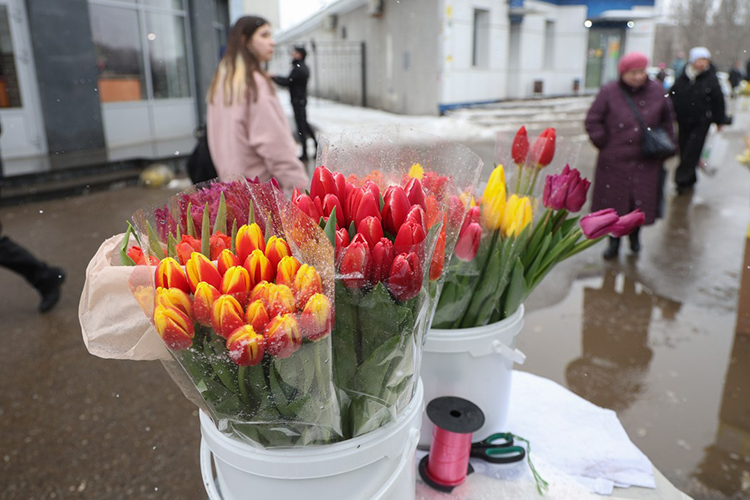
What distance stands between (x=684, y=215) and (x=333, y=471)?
242 inches

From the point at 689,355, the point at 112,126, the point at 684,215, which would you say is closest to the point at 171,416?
the point at 689,355

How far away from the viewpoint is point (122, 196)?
6.67m

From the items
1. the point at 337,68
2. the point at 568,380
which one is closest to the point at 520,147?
the point at 568,380

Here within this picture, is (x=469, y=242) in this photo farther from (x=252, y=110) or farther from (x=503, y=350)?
(x=252, y=110)

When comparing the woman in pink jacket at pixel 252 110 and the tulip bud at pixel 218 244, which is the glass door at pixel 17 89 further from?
the tulip bud at pixel 218 244

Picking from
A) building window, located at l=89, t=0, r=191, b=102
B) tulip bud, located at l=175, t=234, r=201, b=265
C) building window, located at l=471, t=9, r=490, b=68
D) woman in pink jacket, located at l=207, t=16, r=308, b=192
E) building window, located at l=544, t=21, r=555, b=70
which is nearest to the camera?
tulip bud, located at l=175, t=234, r=201, b=265

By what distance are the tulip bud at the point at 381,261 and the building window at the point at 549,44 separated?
17.6 metres

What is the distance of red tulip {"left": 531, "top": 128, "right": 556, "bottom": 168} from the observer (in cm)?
112

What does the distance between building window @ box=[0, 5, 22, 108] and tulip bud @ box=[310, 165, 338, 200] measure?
7955mm

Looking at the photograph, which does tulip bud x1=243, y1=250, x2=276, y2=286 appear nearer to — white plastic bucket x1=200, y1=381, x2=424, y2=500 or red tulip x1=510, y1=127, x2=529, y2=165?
white plastic bucket x1=200, y1=381, x2=424, y2=500

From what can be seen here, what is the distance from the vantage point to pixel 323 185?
826 millimetres

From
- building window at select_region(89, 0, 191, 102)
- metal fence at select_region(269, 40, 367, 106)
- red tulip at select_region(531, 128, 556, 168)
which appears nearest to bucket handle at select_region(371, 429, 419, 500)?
red tulip at select_region(531, 128, 556, 168)

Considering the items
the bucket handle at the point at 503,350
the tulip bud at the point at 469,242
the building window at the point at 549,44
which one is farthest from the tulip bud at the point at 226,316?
the building window at the point at 549,44

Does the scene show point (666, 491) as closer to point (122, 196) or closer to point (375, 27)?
point (122, 196)
